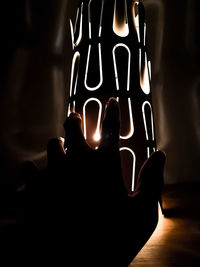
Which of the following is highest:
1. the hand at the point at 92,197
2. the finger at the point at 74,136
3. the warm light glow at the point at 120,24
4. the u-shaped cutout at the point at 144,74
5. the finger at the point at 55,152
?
the warm light glow at the point at 120,24

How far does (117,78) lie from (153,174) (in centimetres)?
72

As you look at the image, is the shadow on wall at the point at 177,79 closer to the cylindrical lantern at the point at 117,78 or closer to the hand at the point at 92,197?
the cylindrical lantern at the point at 117,78

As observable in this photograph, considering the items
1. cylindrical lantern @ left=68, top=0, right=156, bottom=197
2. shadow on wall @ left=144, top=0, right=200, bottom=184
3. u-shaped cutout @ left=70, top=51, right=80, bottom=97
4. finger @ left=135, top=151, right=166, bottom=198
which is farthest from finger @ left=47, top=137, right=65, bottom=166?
shadow on wall @ left=144, top=0, right=200, bottom=184

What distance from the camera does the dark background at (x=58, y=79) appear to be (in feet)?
5.93

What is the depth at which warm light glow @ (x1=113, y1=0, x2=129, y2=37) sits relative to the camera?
1.25m

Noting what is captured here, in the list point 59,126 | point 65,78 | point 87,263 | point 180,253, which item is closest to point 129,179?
point 180,253

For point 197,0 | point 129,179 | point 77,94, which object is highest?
point 197,0

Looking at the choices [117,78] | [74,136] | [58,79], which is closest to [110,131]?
[74,136]

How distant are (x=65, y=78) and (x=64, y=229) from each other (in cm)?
148

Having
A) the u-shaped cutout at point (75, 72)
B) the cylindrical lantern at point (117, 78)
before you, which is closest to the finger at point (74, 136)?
the cylindrical lantern at point (117, 78)

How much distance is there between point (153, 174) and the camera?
57 centimetres

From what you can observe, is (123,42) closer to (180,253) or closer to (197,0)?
(180,253)

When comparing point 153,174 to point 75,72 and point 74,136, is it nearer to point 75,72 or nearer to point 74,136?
point 74,136

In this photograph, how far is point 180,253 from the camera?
82cm
